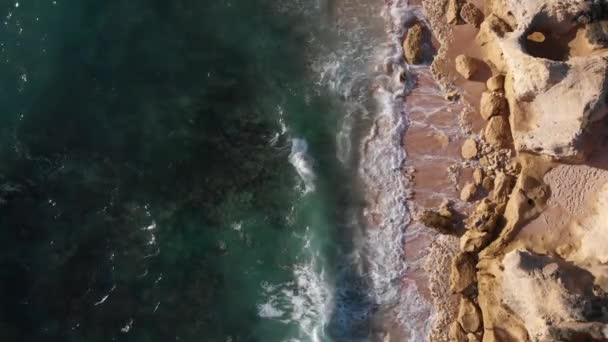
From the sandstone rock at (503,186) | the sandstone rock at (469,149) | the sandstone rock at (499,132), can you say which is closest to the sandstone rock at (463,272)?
the sandstone rock at (503,186)

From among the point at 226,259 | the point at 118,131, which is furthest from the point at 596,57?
the point at 118,131

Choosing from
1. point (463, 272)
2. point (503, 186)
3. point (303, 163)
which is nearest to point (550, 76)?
point (503, 186)

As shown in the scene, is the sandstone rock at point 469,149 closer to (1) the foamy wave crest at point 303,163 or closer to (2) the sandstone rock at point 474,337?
(1) the foamy wave crest at point 303,163

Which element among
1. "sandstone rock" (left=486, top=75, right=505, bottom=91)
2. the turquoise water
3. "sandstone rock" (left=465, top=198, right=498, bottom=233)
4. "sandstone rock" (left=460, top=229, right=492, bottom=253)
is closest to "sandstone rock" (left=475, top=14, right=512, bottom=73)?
"sandstone rock" (left=486, top=75, right=505, bottom=91)

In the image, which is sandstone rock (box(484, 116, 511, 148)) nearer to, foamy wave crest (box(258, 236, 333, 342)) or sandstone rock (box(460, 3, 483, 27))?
sandstone rock (box(460, 3, 483, 27))

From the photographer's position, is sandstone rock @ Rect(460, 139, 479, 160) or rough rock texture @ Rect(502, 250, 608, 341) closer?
rough rock texture @ Rect(502, 250, 608, 341)

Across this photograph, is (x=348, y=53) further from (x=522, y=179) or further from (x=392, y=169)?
(x=522, y=179)
